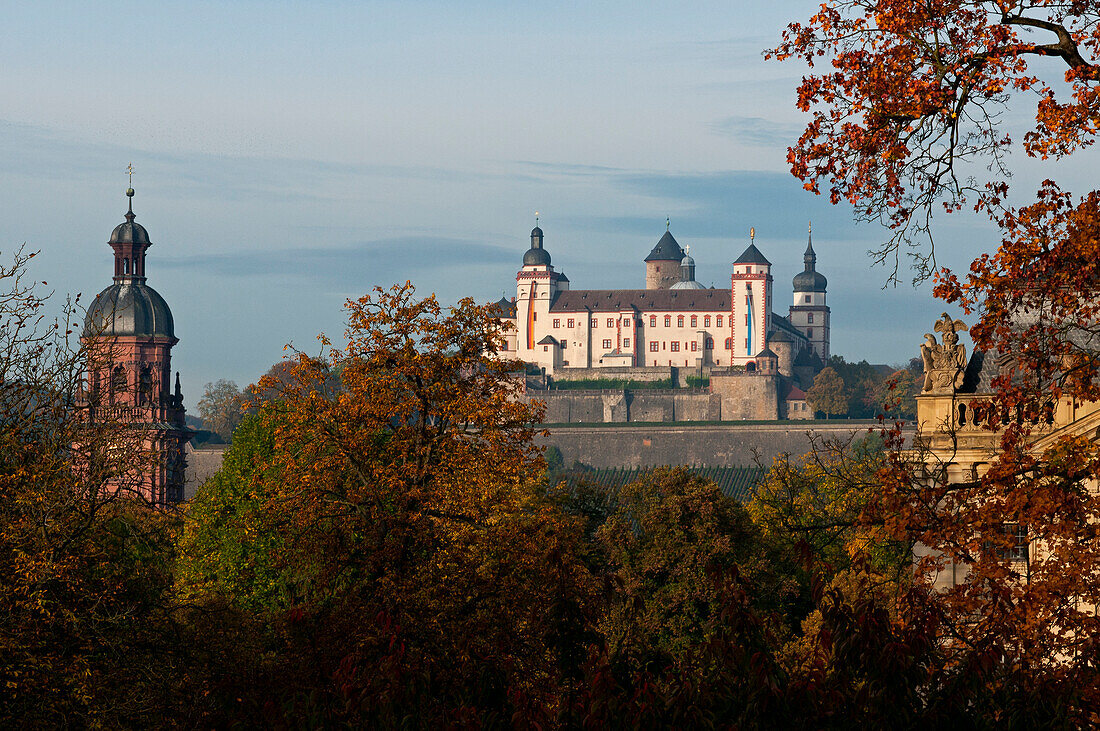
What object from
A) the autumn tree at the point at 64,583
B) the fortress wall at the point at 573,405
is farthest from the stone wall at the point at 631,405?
the autumn tree at the point at 64,583

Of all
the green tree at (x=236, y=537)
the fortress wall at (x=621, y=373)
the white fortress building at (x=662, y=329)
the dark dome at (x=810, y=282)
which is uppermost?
the dark dome at (x=810, y=282)

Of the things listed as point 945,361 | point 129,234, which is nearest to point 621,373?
point 129,234

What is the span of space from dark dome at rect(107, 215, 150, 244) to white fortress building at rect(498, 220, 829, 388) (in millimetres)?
94574

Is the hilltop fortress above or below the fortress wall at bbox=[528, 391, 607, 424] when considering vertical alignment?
above

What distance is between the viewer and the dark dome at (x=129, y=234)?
241 feet

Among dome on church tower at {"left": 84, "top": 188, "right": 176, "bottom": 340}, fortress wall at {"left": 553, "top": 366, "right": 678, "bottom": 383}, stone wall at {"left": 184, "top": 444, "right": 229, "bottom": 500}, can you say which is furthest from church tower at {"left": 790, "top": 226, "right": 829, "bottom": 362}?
dome on church tower at {"left": 84, "top": 188, "right": 176, "bottom": 340}

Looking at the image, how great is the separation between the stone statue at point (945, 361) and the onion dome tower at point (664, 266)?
6485 inches

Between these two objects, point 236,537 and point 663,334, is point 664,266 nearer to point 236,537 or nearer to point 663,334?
point 663,334

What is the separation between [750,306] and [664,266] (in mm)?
24096

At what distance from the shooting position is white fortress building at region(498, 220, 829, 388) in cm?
16825

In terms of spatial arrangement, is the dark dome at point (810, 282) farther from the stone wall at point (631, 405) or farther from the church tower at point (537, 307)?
the stone wall at point (631, 405)

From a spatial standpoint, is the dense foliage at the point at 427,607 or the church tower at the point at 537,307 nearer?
the dense foliage at the point at 427,607

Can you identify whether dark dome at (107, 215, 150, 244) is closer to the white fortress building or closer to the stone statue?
the stone statue

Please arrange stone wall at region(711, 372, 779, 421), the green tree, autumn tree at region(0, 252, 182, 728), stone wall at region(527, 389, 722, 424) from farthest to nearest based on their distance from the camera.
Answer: stone wall at region(527, 389, 722, 424)
stone wall at region(711, 372, 779, 421)
the green tree
autumn tree at region(0, 252, 182, 728)
